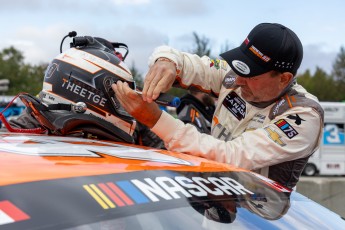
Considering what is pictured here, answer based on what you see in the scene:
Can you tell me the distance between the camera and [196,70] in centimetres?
314

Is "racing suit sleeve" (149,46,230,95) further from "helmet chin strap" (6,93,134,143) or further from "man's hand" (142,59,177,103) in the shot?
"helmet chin strap" (6,93,134,143)

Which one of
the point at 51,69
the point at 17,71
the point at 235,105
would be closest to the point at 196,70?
the point at 235,105

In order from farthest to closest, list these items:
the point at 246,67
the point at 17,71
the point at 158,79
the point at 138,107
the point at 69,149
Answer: the point at 17,71
the point at 246,67
the point at 158,79
the point at 138,107
the point at 69,149

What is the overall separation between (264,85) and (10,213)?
1.68m

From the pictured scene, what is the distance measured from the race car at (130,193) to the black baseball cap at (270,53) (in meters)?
0.78

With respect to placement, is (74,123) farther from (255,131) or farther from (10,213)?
(10,213)

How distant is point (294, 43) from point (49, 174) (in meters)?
1.59

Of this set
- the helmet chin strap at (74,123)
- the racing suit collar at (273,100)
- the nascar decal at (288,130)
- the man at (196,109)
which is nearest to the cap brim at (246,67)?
the racing suit collar at (273,100)

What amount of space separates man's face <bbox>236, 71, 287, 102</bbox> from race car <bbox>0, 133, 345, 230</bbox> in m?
0.76

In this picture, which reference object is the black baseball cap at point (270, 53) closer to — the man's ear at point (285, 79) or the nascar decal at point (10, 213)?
the man's ear at point (285, 79)

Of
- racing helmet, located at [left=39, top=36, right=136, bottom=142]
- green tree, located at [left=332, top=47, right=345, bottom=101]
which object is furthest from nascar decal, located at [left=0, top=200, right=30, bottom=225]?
green tree, located at [left=332, top=47, right=345, bottom=101]

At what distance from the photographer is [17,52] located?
5762 cm

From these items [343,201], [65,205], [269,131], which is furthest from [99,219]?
[343,201]

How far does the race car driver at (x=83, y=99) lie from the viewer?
2.75 m
